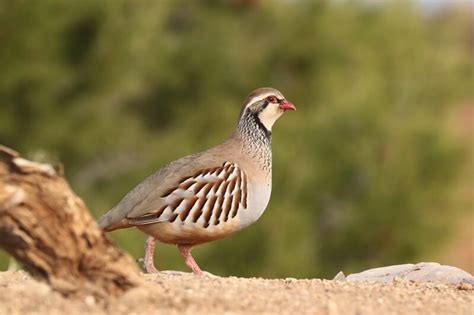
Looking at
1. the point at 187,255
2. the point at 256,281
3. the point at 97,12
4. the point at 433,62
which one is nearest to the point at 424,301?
the point at 256,281

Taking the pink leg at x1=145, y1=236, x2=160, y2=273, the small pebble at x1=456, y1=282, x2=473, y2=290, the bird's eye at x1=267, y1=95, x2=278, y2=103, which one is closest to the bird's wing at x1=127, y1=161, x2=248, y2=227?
the pink leg at x1=145, y1=236, x2=160, y2=273

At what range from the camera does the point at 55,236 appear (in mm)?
4633

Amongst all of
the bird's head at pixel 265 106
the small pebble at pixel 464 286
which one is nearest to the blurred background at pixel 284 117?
the bird's head at pixel 265 106

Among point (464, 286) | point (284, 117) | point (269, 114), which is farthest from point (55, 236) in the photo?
point (284, 117)

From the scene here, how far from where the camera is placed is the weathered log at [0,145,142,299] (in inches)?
178

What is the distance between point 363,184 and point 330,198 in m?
0.86

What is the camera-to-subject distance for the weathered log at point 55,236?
4531mm

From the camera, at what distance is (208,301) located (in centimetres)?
488

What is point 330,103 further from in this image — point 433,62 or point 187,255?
point 187,255

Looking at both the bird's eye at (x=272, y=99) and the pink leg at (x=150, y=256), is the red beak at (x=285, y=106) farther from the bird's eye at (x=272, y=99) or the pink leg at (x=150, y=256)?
the pink leg at (x=150, y=256)

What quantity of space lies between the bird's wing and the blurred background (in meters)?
8.84

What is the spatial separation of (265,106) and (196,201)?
1.15 metres

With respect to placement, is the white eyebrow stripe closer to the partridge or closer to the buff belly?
the partridge

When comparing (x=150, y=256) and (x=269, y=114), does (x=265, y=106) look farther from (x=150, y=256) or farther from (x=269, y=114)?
(x=150, y=256)
